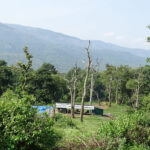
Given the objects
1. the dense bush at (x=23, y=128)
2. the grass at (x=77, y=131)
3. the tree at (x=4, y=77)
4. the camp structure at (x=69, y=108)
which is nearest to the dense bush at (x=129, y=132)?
the grass at (x=77, y=131)

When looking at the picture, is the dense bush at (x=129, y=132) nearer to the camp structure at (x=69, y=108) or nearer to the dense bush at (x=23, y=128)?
the dense bush at (x=23, y=128)

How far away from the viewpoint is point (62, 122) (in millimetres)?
17281

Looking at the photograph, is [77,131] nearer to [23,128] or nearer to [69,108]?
[23,128]

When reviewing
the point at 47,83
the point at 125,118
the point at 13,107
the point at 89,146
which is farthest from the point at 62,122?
the point at 47,83

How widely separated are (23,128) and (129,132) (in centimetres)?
490

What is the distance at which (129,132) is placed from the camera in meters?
10.7

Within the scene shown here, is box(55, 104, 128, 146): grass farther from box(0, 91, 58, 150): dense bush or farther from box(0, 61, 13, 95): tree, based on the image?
box(0, 61, 13, 95): tree

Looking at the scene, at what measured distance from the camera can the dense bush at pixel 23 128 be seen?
7731 mm

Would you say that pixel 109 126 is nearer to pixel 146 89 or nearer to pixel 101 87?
pixel 146 89

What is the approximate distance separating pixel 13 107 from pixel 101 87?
59.9 m

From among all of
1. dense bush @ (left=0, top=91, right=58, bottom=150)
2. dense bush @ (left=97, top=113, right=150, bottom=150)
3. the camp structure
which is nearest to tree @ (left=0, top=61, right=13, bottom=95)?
the camp structure

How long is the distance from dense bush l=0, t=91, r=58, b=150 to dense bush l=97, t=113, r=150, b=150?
2406 mm

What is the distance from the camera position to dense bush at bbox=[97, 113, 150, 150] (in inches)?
394

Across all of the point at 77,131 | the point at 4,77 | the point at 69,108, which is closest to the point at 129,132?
the point at 77,131
